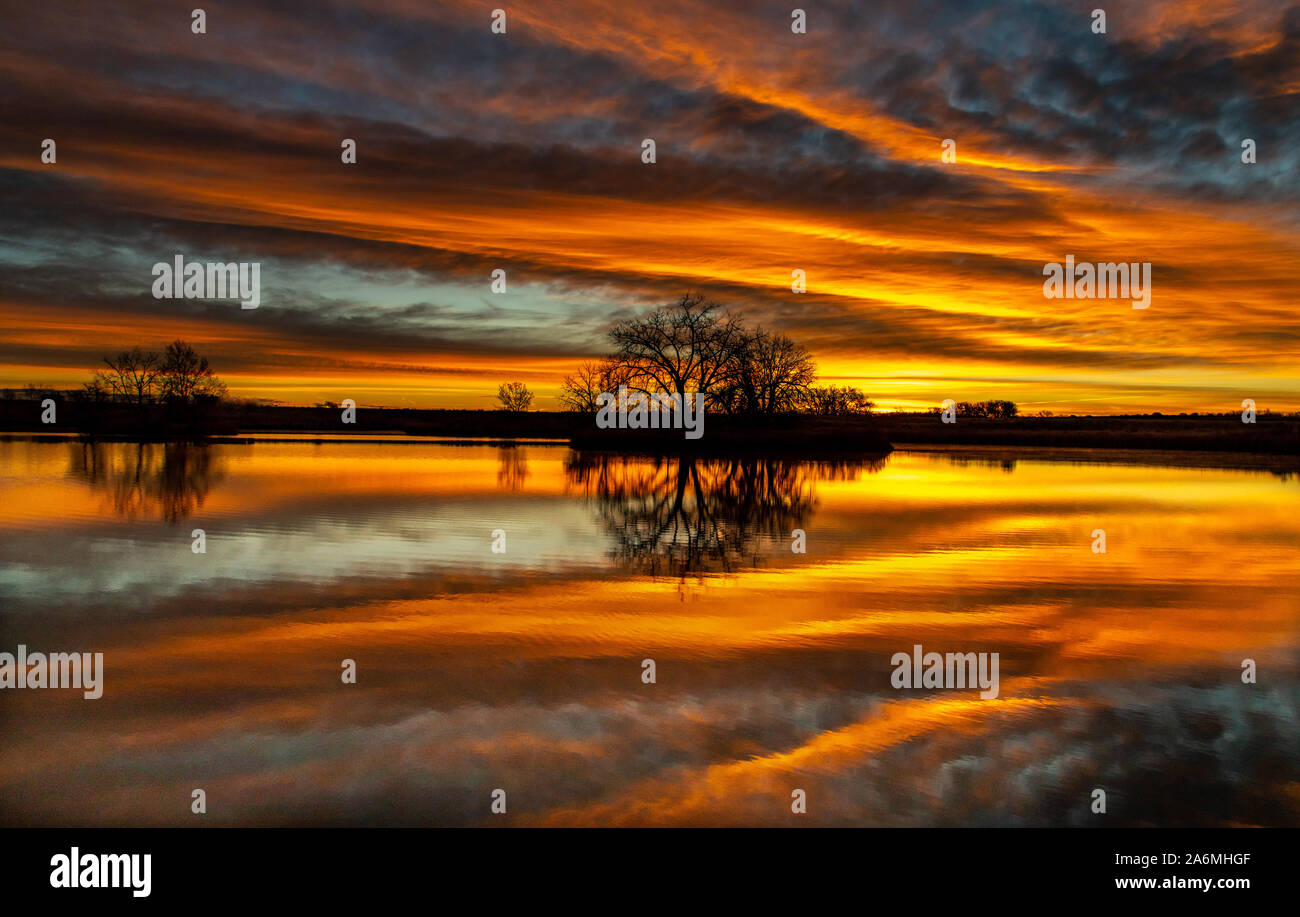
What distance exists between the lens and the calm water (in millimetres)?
5293

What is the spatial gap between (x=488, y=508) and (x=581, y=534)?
4.35 m

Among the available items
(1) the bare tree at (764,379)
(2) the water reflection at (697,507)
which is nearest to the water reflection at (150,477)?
(2) the water reflection at (697,507)

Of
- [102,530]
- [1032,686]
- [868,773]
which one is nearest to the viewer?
[868,773]

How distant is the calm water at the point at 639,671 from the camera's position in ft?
Answer: 17.4

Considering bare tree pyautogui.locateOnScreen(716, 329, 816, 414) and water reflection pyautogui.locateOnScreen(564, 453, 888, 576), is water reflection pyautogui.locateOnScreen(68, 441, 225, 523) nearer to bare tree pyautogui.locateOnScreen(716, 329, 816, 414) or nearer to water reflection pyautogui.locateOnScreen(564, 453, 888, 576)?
water reflection pyautogui.locateOnScreen(564, 453, 888, 576)

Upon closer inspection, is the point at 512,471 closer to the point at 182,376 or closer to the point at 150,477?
the point at 150,477

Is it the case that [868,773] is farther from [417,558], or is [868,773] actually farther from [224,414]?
[224,414]

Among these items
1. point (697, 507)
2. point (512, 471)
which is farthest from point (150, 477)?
point (697, 507)

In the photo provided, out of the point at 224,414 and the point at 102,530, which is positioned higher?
the point at 224,414

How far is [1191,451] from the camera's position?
5797cm

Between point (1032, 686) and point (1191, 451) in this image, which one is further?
point (1191, 451)
